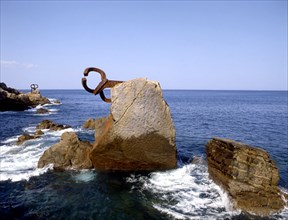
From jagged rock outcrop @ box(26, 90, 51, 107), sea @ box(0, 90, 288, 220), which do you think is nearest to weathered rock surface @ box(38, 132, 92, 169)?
sea @ box(0, 90, 288, 220)

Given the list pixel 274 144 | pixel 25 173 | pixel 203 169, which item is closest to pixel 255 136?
pixel 274 144

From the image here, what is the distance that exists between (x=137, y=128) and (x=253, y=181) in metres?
6.12

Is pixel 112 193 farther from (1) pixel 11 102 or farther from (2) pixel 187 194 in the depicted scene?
(1) pixel 11 102

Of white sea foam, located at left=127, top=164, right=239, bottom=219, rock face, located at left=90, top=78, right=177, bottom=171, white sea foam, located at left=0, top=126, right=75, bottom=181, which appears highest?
rock face, located at left=90, top=78, right=177, bottom=171

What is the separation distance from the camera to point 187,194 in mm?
12086

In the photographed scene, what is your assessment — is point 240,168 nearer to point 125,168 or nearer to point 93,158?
point 125,168

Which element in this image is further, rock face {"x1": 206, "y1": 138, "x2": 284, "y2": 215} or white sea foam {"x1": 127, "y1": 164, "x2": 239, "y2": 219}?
rock face {"x1": 206, "y1": 138, "x2": 284, "y2": 215}

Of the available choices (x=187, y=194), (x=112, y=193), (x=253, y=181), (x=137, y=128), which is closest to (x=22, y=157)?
(x=112, y=193)

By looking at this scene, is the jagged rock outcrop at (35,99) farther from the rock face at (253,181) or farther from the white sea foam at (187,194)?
the rock face at (253,181)

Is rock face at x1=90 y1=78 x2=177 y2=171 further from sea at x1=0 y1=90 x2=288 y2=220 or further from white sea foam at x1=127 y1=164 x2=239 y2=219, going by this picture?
white sea foam at x1=127 y1=164 x2=239 y2=219

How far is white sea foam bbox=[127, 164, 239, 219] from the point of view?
34.2 ft

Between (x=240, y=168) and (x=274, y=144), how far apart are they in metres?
15.3

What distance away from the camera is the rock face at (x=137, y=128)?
13.6 metres

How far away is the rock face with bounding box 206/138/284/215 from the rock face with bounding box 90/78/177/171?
13.0ft
